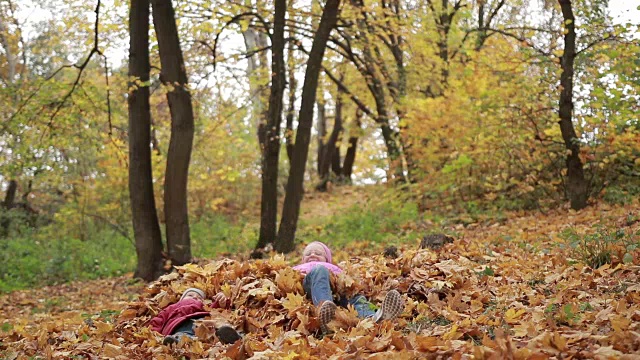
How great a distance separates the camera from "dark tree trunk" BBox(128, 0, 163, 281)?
10.7 m

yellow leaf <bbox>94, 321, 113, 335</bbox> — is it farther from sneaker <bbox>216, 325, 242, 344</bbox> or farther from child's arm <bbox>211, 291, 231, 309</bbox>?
sneaker <bbox>216, 325, 242, 344</bbox>

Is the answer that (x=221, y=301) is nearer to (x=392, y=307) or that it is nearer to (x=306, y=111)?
(x=392, y=307)

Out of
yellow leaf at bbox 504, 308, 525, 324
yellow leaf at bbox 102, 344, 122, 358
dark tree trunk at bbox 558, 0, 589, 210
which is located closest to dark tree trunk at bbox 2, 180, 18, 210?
dark tree trunk at bbox 558, 0, 589, 210

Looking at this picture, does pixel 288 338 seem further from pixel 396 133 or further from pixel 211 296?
pixel 396 133

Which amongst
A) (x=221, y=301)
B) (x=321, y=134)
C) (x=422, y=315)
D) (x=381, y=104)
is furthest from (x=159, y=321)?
(x=321, y=134)

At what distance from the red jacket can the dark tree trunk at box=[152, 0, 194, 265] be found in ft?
17.8

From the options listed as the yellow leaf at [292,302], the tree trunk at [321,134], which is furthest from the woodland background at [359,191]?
the tree trunk at [321,134]

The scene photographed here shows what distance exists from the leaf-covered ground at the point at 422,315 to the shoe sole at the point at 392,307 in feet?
0.21

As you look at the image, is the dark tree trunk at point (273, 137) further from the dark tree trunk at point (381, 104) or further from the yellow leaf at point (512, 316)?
the yellow leaf at point (512, 316)

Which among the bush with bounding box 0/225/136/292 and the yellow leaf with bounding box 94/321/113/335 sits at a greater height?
the yellow leaf with bounding box 94/321/113/335

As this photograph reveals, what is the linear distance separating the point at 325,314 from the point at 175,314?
1.29m

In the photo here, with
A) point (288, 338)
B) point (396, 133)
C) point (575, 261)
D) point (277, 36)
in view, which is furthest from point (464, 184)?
point (288, 338)

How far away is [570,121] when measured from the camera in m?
10.7

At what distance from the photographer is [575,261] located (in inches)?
246
